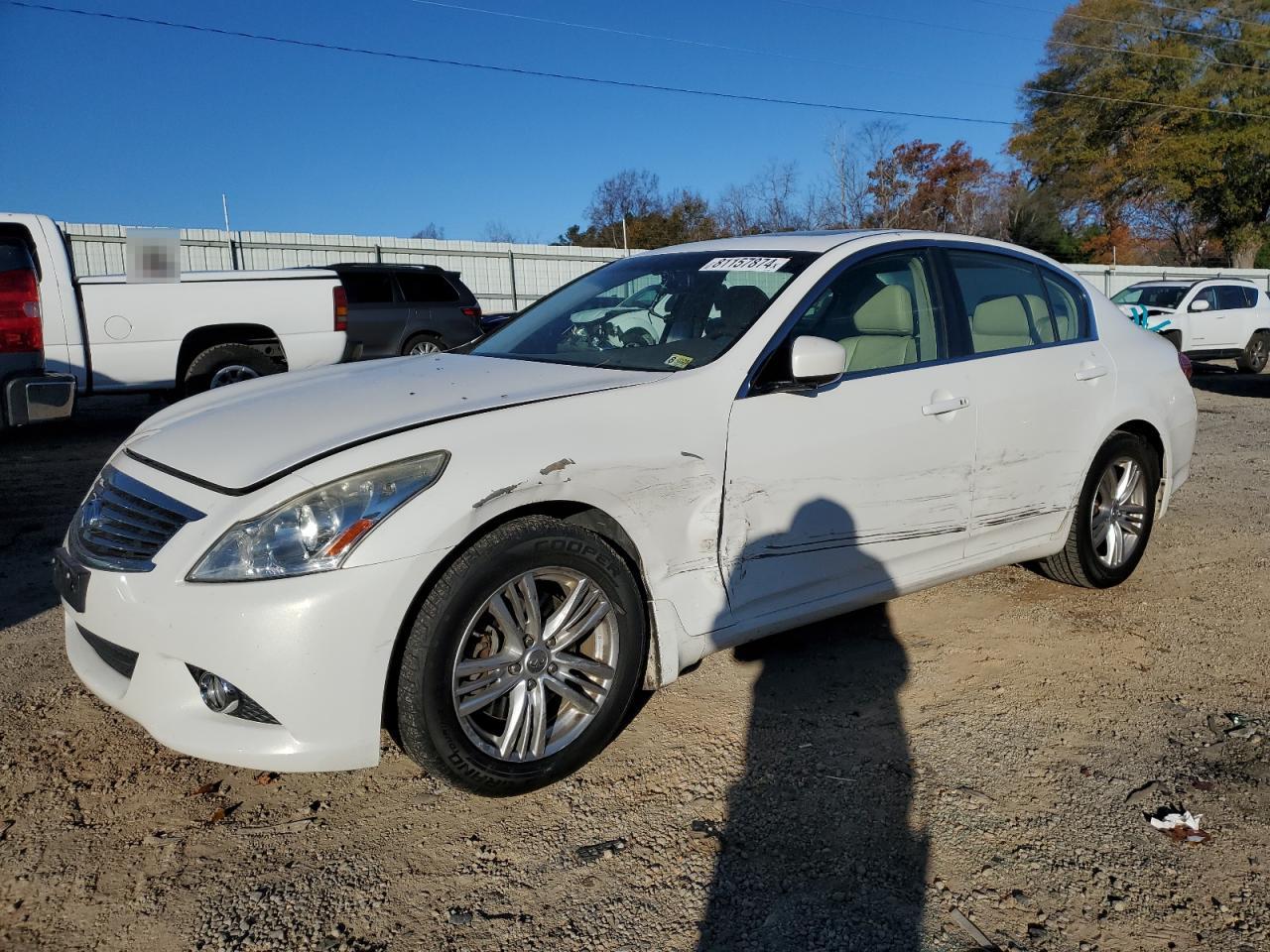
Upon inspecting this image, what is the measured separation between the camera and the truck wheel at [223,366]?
9.05m

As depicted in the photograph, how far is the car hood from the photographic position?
2.61 meters

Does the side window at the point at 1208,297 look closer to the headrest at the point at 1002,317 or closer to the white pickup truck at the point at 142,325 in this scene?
the white pickup truck at the point at 142,325

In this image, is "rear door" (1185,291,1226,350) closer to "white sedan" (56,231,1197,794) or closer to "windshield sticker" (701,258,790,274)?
"white sedan" (56,231,1197,794)

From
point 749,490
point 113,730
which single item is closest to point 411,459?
point 749,490

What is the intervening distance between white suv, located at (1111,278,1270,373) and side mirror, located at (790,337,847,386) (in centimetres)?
1555

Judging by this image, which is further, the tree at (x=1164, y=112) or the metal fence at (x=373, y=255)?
the tree at (x=1164, y=112)

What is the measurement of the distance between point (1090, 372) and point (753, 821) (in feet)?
9.09

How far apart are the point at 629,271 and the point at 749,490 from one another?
1.50 m

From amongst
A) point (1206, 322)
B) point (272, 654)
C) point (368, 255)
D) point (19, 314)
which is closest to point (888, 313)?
point (272, 654)

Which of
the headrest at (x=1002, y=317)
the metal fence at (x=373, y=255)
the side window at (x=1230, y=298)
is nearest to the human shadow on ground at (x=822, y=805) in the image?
the headrest at (x=1002, y=317)

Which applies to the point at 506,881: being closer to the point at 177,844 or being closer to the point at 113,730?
the point at 177,844

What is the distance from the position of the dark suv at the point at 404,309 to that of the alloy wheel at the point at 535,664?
32.1ft

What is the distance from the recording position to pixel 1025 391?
396 centimetres

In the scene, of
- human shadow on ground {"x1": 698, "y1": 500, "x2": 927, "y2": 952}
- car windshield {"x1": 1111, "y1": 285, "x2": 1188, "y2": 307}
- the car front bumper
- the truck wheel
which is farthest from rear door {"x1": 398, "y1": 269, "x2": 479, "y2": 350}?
car windshield {"x1": 1111, "y1": 285, "x2": 1188, "y2": 307}
